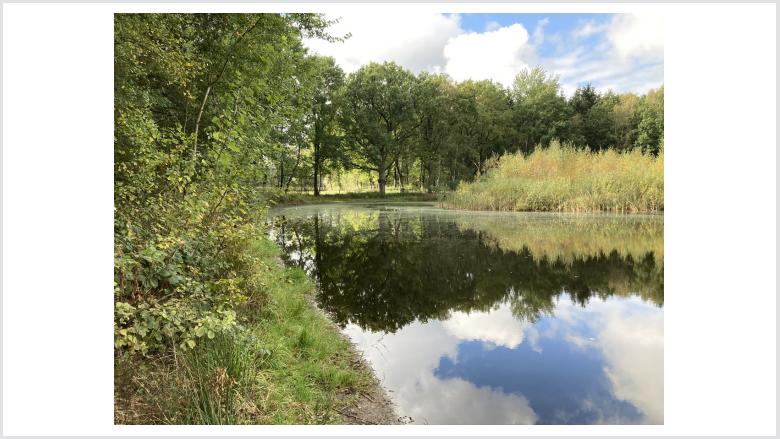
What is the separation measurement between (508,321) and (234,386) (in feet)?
9.20

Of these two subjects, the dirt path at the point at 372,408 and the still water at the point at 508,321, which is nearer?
the dirt path at the point at 372,408

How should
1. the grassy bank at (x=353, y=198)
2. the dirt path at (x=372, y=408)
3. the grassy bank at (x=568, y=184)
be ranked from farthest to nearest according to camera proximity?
the grassy bank at (x=353, y=198)
the grassy bank at (x=568, y=184)
the dirt path at (x=372, y=408)

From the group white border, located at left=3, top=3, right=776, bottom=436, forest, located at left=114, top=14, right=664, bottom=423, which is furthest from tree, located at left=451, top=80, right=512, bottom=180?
white border, located at left=3, top=3, right=776, bottom=436

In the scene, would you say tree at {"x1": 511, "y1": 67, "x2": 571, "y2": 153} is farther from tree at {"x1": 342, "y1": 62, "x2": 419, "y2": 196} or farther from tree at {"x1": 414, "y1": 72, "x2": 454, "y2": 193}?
tree at {"x1": 342, "y1": 62, "x2": 419, "y2": 196}

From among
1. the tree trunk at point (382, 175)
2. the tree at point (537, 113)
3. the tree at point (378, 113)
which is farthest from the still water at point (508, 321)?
the tree at point (537, 113)

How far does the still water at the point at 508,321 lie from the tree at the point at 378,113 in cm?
1874

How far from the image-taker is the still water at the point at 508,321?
2.69 m

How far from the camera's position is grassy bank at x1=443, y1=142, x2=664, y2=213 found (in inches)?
474

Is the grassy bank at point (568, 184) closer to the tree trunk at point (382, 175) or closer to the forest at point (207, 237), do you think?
the forest at point (207, 237)

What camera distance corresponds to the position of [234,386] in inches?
82.5

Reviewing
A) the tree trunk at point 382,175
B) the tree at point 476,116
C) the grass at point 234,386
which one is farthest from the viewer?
the tree trunk at point 382,175

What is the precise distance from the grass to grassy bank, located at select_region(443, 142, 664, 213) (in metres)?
10.8
